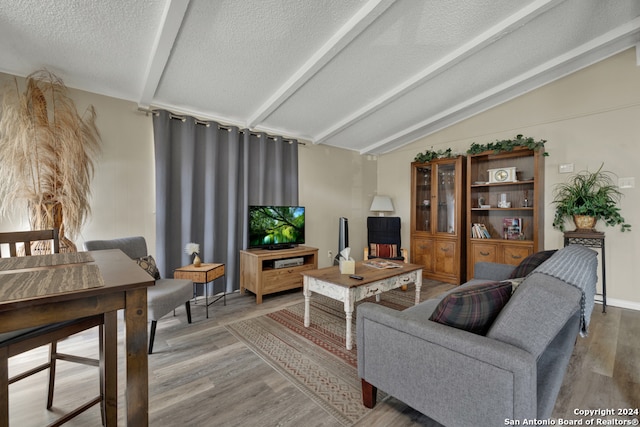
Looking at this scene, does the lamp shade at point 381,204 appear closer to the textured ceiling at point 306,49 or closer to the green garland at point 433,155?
the green garland at point 433,155

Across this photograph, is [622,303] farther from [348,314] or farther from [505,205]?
[348,314]

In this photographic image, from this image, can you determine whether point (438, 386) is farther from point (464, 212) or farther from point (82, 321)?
point (464, 212)

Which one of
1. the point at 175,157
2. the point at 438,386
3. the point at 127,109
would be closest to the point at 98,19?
the point at 127,109

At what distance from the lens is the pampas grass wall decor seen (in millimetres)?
2143

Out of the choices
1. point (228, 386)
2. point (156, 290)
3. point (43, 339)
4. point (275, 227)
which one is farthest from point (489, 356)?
point (275, 227)

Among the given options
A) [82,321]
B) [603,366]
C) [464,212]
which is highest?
[464,212]

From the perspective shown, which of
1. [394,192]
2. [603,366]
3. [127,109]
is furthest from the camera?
[394,192]

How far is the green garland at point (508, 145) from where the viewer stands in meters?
3.41

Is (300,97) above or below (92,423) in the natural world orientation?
above

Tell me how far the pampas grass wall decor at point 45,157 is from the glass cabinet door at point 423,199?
4.44m

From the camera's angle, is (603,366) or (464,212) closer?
(603,366)

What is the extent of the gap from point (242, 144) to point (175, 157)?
2.84 feet

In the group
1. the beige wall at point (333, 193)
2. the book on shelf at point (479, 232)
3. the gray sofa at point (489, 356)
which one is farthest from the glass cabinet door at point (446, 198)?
the gray sofa at point (489, 356)

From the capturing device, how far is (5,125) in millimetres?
2123
